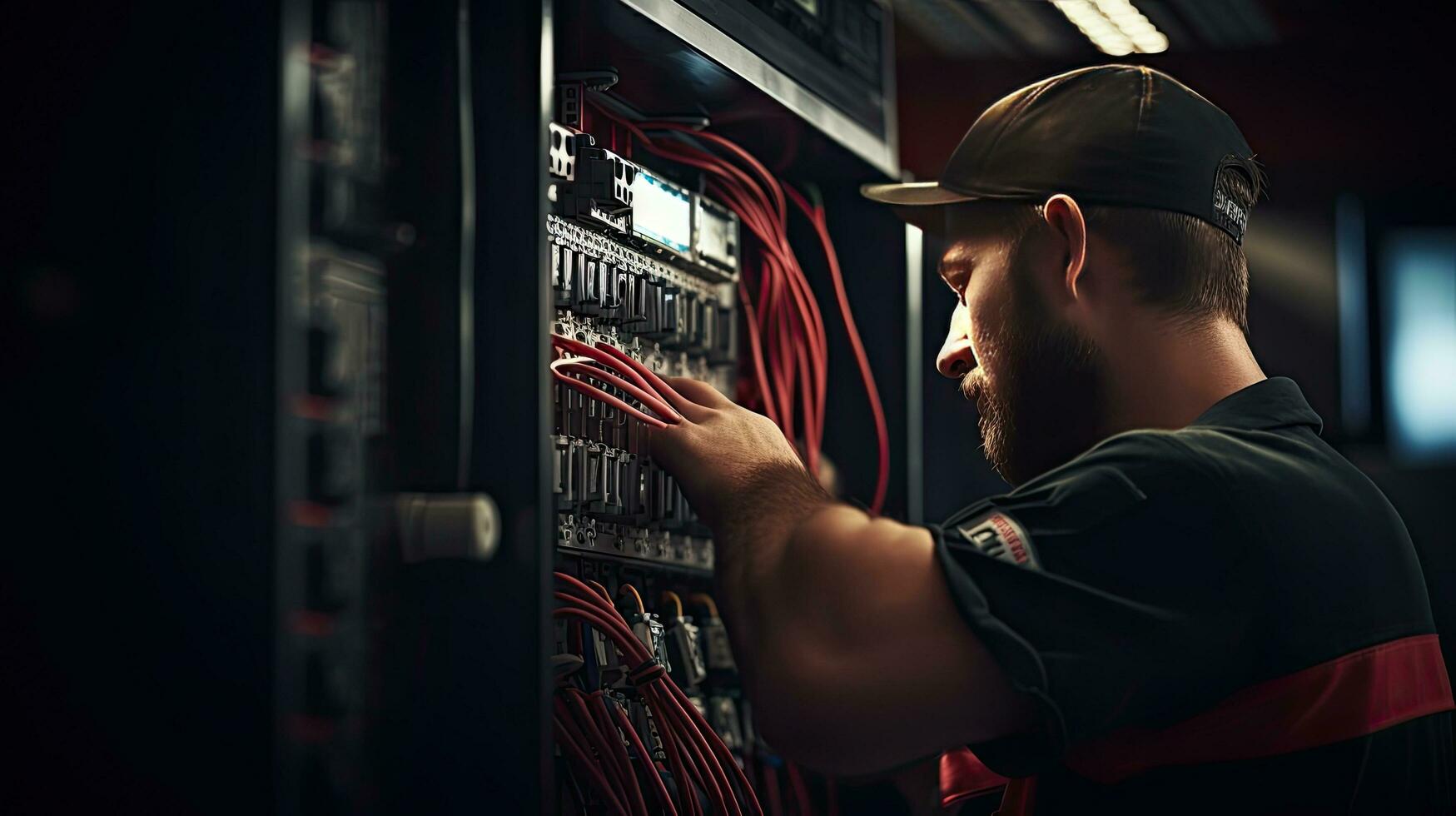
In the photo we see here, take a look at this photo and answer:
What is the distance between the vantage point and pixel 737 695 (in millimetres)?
1925

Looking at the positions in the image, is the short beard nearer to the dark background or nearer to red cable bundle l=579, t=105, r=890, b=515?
red cable bundle l=579, t=105, r=890, b=515

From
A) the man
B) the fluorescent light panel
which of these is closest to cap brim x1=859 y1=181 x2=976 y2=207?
the man

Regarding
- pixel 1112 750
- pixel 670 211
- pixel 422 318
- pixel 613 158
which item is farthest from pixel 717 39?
pixel 1112 750

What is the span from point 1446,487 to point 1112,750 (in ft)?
12.6

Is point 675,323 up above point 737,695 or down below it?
above

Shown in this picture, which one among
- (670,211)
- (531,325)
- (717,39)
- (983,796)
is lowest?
(983,796)

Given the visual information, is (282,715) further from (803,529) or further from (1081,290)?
(1081,290)

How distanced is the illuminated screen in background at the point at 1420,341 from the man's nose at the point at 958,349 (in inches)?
139

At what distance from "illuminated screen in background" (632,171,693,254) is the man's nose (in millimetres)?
330

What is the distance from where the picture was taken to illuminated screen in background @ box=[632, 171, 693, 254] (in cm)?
166

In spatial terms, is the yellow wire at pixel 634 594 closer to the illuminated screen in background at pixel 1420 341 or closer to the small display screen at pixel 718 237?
the small display screen at pixel 718 237

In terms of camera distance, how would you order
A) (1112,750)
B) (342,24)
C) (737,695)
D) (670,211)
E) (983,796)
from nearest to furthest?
1. (342,24)
2. (1112,750)
3. (983,796)
4. (670,211)
5. (737,695)

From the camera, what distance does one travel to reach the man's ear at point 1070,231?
1468 mm

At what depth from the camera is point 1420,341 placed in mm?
4781
